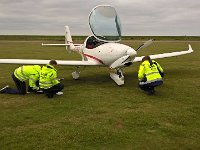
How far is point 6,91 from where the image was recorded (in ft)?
36.5

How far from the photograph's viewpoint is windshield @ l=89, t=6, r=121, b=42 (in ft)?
44.7

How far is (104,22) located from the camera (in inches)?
537

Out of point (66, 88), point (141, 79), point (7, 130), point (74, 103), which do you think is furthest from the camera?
point (66, 88)

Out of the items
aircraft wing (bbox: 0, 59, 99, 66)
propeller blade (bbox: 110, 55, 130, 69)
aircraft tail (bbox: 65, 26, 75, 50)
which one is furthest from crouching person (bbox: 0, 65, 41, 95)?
aircraft tail (bbox: 65, 26, 75, 50)

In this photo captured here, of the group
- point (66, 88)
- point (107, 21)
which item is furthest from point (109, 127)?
point (107, 21)

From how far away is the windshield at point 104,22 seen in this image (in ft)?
44.7

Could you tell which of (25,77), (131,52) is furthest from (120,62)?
(25,77)

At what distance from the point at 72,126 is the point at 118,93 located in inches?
169

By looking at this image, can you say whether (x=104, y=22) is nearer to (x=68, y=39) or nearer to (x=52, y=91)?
(x=52, y=91)

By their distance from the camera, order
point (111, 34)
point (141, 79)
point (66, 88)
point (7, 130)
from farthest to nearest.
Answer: point (111, 34), point (66, 88), point (141, 79), point (7, 130)

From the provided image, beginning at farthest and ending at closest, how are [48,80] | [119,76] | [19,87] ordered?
[119,76] → [19,87] → [48,80]

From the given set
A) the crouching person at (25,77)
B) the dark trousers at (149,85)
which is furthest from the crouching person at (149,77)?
the crouching person at (25,77)

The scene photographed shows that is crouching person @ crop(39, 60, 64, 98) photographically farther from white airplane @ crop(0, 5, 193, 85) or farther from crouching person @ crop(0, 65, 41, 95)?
white airplane @ crop(0, 5, 193, 85)

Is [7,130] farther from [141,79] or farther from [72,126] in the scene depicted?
[141,79]
